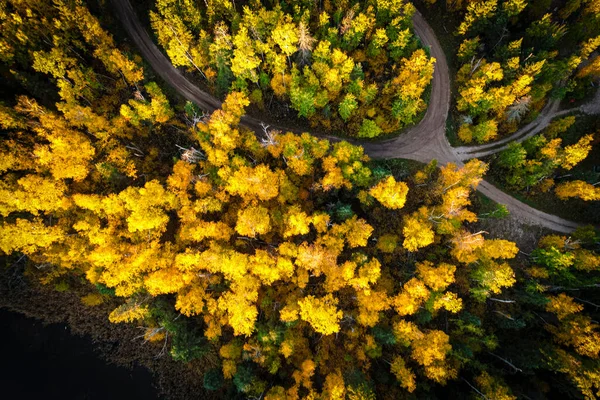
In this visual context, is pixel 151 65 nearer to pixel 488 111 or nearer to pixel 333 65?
pixel 333 65

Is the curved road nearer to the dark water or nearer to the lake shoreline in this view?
the lake shoreline

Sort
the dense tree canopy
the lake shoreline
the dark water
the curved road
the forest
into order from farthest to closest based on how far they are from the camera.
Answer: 1. the curved road
2. the lake shoreline
3. the dark water
4. the dense tree canopy
5. the forest

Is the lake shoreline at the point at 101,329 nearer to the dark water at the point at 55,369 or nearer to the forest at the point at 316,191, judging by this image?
the dark water at the point at 55,369

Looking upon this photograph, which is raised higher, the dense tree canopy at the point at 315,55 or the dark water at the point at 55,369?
the dense tree canopy at the point at 315,55

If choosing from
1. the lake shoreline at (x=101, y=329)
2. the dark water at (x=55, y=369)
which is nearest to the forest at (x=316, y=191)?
the lake shoreline at (x=101, y=329)

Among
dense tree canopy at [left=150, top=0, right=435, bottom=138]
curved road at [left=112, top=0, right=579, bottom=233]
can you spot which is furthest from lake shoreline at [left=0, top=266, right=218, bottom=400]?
dense tree canopy at [left=150, top=0, right=435, bottom=138]

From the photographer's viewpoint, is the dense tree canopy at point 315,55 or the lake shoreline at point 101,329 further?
the lake shoreline at point 101,329

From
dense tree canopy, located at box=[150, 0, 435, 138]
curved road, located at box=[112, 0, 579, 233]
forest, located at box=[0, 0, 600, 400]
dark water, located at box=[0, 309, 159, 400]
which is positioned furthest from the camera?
curved road, located at box=[112, 0, 579, 233]
